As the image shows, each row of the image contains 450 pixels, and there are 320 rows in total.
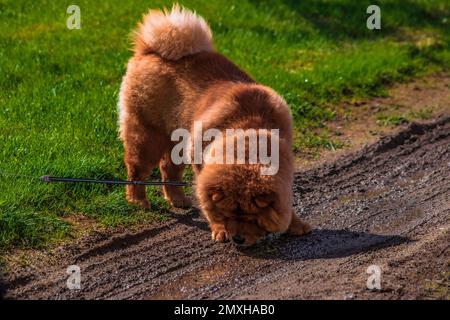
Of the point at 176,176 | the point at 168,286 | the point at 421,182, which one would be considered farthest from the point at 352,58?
the point at 168,286

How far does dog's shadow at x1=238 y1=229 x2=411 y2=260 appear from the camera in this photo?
541 cm

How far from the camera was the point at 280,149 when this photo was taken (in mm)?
5121

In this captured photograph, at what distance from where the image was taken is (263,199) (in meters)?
4.82

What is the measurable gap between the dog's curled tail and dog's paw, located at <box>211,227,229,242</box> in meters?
1.41

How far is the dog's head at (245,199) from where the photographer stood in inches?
189

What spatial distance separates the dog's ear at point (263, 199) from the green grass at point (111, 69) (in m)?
1.44

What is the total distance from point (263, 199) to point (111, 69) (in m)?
3.91

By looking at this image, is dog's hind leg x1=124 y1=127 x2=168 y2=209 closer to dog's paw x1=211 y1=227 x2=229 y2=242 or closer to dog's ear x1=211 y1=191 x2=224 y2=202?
dog's paw x1=211 y1=227 x2=229 y2=242

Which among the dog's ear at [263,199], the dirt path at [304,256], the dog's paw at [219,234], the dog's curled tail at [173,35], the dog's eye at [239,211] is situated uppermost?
the dog's curled tail at [173,35]

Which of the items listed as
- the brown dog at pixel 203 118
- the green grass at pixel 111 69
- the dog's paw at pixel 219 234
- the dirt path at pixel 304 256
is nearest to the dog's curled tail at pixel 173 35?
the brown dog at pixel 203 118

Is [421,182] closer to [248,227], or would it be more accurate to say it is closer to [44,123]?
[248,227]

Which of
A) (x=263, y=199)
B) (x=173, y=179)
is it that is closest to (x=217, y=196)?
(x=263, y=199)

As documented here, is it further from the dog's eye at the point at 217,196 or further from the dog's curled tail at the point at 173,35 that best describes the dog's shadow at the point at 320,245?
the dog's curled tail at the point at 173,35

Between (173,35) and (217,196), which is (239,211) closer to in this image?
(217,196)
